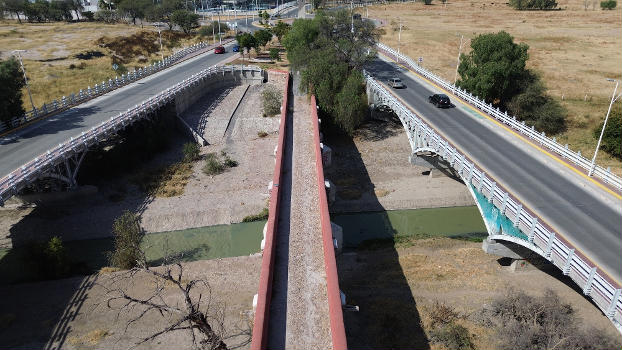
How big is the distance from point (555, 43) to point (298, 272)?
95.3m

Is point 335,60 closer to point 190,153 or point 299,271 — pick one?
point 190,153

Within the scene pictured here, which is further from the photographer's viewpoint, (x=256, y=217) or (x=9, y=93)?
(x=9, y=93)

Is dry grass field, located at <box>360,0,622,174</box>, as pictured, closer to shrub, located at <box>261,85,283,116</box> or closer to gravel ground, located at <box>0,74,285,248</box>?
shrub, located at <box>261,85,283,116</box>

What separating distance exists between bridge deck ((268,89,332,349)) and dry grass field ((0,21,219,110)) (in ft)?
142

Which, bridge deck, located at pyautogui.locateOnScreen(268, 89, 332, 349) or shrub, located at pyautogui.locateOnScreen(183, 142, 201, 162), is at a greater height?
bridge deck, located at pyautogui.locateOnScreen(268, 89, 332, 349)

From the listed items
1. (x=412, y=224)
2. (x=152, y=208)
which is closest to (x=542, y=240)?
(x=412, y=224)

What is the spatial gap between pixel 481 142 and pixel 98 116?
35.6 m

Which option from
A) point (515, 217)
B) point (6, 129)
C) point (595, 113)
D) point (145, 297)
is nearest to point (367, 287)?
point (515, 217)

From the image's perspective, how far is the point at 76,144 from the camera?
110 feet

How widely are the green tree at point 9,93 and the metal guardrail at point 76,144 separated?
283 inches

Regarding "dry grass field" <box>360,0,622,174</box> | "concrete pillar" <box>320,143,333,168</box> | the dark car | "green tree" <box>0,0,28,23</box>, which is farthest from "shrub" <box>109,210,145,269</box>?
"green tree" <box>0,0,28,23</box>

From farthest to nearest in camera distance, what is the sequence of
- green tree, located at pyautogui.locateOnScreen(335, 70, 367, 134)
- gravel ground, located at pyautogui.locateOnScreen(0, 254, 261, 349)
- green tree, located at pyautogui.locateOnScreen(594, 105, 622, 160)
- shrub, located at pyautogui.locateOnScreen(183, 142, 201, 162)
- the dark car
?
green tree, located at pyautogui.locateOnScreen(335, 70, 367, 134) < shrub, located at pyautogui.locateOnScreen(183, 142, 201, 162) < green tree, located at pyautogui.locateOnScreen(594, 105, 622, 160) < the dark car < gravel ground, located at pyautogui.locateOnScreen(0, 254, 261, 349)

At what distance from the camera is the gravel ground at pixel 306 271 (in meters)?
16.6

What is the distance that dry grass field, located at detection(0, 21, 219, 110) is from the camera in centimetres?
6391
